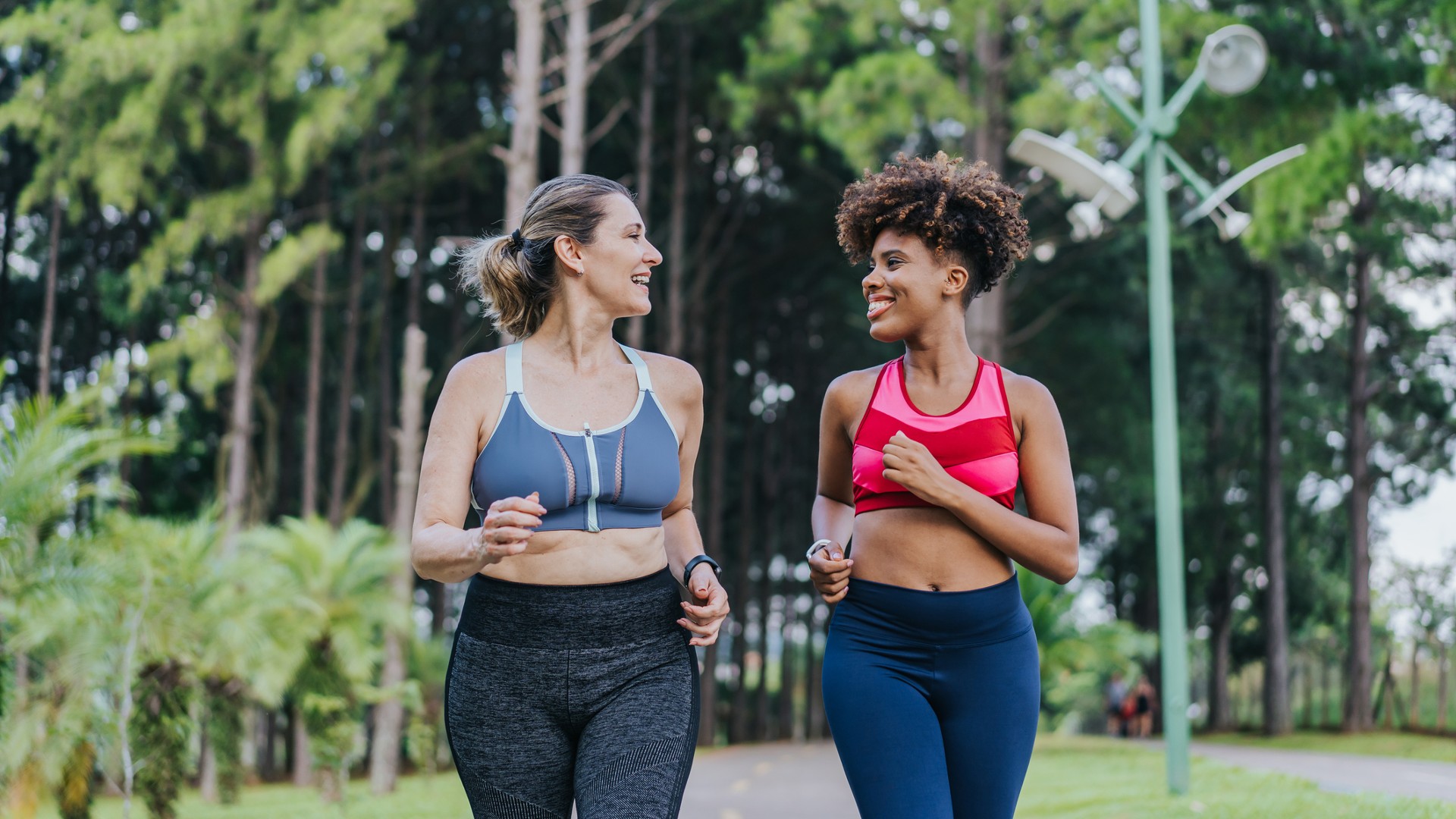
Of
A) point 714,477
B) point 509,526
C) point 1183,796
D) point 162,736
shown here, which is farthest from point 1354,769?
point 714,477

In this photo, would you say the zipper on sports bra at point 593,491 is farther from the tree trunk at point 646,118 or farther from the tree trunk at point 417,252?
the tree trunk at point 417,252

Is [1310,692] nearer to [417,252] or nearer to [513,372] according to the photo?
[417,252]

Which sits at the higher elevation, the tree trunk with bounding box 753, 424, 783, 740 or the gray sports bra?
the gray sports bra

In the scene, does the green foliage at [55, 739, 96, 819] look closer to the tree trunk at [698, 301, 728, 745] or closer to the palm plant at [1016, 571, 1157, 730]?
the palm plant at [1016, 571, 1157, 730]

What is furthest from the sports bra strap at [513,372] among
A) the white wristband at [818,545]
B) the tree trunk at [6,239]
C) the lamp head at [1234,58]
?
the tree trunk at [6,239]

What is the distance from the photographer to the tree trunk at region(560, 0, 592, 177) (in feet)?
44.0

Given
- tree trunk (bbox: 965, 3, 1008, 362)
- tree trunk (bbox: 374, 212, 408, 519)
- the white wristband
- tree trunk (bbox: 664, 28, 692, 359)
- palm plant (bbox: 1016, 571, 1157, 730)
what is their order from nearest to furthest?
the white wristband
tree trunk (bbox: 965, 3, 1008, 362)
palm plant (bbox: 1016, 571, 1157, 730)
tree trunk (bbox: 664, 28, 692, 359)
tree trunk (bbox: 374, 212, 408, 519)

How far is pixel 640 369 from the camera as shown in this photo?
10.4 feet

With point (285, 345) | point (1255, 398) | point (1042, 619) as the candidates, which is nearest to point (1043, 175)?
point (1042, 619)

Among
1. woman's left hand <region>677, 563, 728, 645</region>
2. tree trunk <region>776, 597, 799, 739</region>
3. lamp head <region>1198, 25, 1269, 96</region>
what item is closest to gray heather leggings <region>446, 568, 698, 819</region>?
woman's left hand <region>677, 563, 728, 645</region>

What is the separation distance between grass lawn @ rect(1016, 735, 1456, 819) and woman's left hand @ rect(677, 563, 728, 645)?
5844 mm

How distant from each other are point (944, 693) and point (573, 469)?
105cm

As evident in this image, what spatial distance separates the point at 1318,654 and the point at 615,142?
67.7 ft

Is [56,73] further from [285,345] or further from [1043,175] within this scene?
[1043,175]
